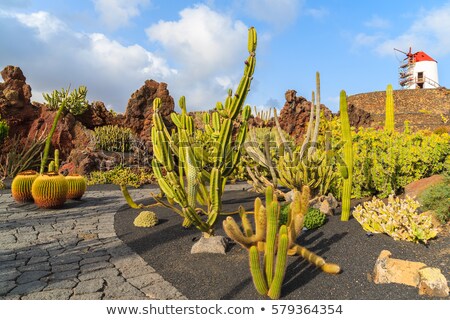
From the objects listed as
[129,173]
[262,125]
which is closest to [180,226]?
[129,173]

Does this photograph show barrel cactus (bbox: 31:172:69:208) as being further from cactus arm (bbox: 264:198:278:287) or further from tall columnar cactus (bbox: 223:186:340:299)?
cactus arm (bbox: 264:198:278:287)

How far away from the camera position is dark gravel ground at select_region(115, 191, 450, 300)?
10.8 feet

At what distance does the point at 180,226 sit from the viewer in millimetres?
5891

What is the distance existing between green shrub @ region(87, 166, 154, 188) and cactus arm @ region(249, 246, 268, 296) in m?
9.60

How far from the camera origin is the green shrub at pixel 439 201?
15.8 feet

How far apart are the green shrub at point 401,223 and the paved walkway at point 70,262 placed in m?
2.77

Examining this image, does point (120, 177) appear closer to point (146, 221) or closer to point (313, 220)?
point (146, 221)

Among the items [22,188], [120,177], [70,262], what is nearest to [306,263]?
[70,262]

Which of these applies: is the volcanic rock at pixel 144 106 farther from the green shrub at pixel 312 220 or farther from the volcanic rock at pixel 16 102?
the green shrub at pixel 312 220

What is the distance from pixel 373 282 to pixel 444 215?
2137 millimetres

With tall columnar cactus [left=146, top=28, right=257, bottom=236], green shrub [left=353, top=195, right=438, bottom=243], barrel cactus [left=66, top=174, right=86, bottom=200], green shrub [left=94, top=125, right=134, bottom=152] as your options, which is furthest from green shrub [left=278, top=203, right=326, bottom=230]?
green shrub [left=94, top=125, right=134, bottom=152]

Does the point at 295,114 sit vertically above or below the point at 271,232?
above

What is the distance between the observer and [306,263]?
393 centimetres

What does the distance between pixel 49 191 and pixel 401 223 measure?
715 centimetres
